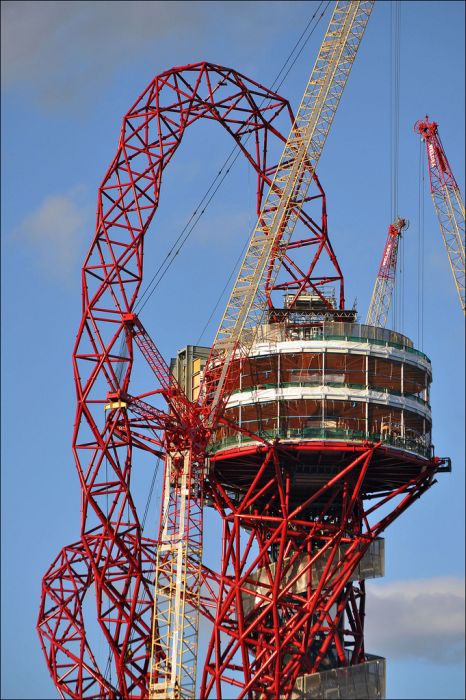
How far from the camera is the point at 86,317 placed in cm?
16662

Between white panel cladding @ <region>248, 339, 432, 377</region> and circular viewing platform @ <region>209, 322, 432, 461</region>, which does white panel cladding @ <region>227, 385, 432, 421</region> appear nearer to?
circular viewing platform @ <region>209, 322, 432, 461</region>

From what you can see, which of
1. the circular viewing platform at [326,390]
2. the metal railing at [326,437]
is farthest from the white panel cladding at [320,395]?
the metal railing at [326,437]

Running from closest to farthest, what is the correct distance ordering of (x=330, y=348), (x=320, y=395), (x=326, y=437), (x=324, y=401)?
(x=326, y=437), (x=320, y=395), (x=324, y=401), (x=330, y=348)

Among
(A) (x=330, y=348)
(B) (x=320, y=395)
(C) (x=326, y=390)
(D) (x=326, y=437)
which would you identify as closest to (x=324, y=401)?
(B) (x=320, y=395)

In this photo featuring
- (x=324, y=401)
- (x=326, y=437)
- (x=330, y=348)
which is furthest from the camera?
(x=330, y=348)

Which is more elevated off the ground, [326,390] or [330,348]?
[330,348]

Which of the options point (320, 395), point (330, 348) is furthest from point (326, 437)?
point (330, 348)

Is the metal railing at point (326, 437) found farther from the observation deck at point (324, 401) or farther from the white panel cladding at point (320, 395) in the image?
the white panel cladding at point (320, 395)

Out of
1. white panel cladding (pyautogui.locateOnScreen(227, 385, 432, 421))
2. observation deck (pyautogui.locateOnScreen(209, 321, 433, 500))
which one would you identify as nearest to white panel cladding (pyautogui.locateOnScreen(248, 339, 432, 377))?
observation deck (pyautogui.locateOnScreen(209, 321, 433, 500))

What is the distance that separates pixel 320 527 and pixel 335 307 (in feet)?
78.3

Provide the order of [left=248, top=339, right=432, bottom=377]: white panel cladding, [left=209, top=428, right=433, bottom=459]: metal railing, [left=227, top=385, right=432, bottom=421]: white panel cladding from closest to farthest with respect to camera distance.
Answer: [left=209, top=428, right=433, bottom=459]: metal railing → [left=227, top=385, right=432, bottom=421]: white panel cladding → [left=248, top=339, right=432, bottom=377]: white panel cladding

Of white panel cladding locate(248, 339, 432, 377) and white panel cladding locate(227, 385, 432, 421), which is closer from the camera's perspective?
white panel cladding locate(227, 385, 432, 421)

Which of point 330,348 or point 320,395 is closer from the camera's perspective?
point 320,395

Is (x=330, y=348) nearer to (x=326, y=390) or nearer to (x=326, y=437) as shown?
(x=326, y=390)
